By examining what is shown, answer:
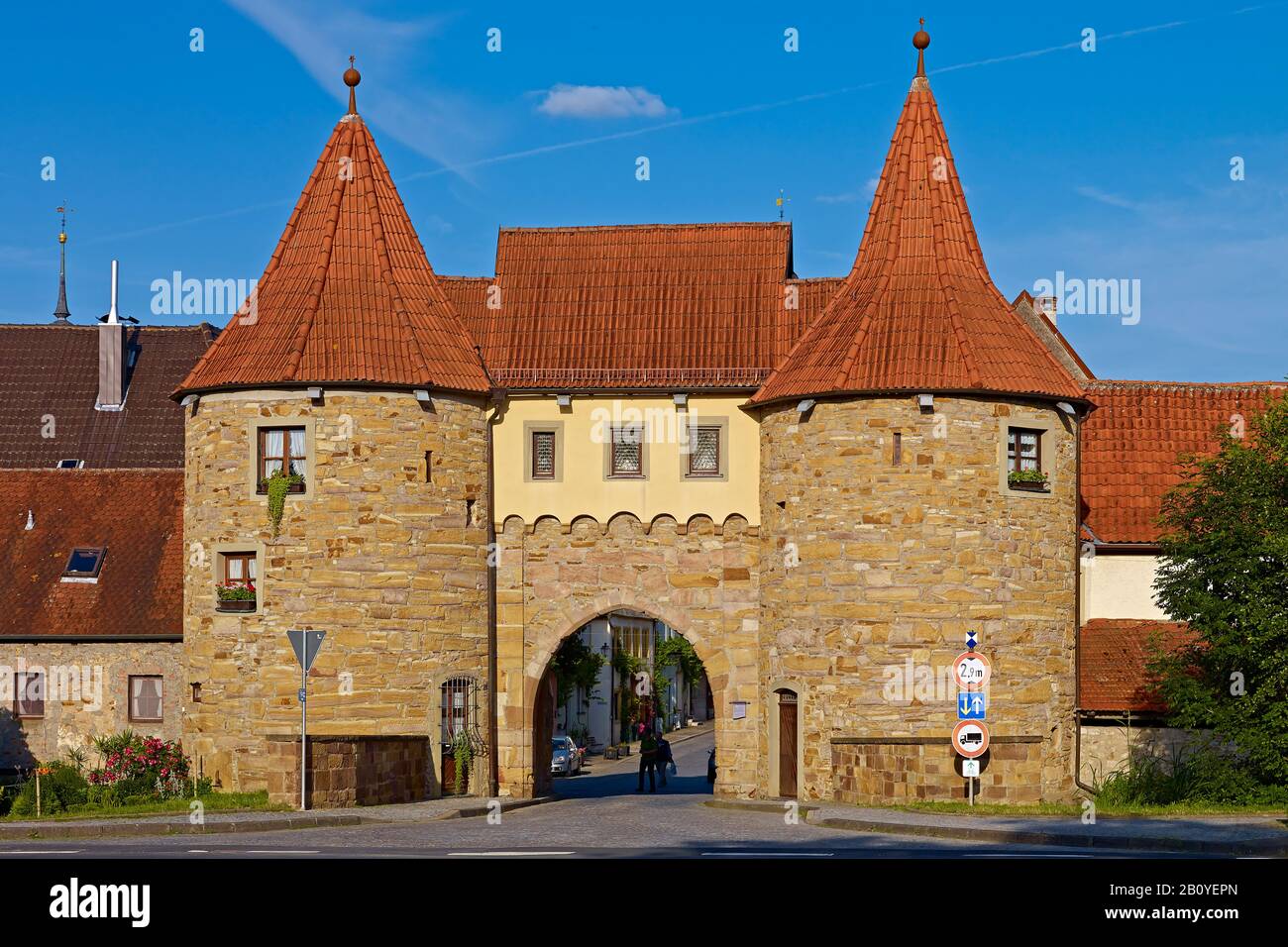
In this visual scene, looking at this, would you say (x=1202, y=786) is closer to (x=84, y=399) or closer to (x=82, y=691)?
(x=82, y=691)

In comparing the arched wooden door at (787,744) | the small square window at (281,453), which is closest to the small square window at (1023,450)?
the arched wooden door at (787,744)

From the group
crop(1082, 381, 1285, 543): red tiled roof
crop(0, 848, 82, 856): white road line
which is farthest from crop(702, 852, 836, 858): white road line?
crop(1082, 381, 1285, 543): red tiled roof

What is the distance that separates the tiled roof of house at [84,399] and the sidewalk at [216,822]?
22.8m

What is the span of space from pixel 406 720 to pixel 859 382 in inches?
352

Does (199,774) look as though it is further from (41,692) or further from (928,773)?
(928,773)

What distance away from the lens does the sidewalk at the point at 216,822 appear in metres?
23.2

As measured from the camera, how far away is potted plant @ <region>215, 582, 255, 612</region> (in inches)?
1251

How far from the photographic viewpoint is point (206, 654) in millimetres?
32188

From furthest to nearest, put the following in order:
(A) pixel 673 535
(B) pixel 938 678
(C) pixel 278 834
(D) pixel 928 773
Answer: (A) pixel 673 535 → (B) pixel 938 678 → (D) pixel 928 773 → (C) pixel 278 834

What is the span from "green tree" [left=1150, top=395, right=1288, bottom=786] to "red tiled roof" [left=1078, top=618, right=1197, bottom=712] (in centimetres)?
249

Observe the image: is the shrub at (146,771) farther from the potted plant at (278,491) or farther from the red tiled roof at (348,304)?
the red tiled roof at (348,304)

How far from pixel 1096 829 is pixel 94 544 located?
75.9 ft

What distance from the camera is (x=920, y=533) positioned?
3108cm

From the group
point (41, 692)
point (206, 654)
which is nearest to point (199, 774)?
point (206, 654)
